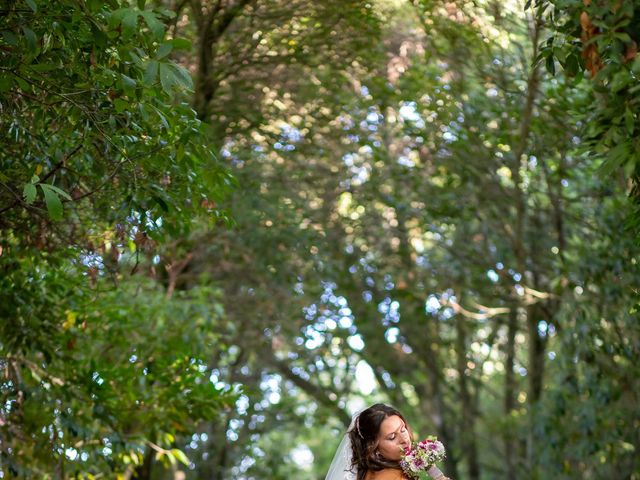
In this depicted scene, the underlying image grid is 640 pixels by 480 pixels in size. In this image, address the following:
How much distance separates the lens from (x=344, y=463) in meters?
5.79

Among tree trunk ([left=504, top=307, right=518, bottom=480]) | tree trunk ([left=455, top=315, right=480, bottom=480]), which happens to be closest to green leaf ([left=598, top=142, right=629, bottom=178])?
tree trunk ([left=504, top=307, right=518, bottom=480])

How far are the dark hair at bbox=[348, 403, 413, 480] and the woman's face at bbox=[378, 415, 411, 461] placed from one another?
0.02 metres

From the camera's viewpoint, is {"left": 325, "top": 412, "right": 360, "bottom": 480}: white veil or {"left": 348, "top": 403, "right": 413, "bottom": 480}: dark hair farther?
{"left": 325, "top": 412, "right": 360, "bottom": 480}: white veil

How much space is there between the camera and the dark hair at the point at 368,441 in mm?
5402

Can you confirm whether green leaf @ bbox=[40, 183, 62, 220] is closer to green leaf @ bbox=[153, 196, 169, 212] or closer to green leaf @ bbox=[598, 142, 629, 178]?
green leaf @ bbox=[153, 196, 169, 212]

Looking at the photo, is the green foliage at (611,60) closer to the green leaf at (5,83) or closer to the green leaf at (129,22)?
the green leaf at (129,22)

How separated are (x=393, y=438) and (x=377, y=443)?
0.30 ft

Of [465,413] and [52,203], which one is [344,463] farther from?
[465,413]

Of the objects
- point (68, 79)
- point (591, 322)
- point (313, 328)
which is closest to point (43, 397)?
point (68, 79)

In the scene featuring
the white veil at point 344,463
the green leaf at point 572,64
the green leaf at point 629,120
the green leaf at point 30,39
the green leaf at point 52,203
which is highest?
the green leaf at point 572,64

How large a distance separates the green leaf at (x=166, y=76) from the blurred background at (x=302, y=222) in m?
0.01

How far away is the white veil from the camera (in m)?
5.63

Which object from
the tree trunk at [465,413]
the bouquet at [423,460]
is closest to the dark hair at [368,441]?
the bouquet at [423,460]

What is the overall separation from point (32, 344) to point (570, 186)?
26.2ft
